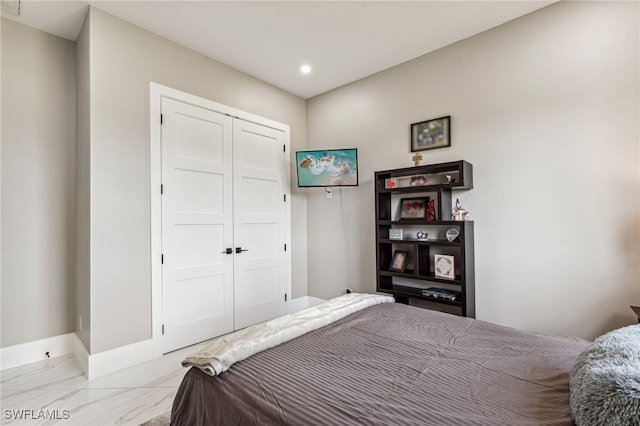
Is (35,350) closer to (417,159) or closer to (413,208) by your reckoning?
(413,208)

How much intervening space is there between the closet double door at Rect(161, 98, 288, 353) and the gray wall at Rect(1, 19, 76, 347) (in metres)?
0.95

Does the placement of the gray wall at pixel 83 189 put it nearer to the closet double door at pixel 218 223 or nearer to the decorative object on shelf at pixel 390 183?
the closet double door at pixel 218 223

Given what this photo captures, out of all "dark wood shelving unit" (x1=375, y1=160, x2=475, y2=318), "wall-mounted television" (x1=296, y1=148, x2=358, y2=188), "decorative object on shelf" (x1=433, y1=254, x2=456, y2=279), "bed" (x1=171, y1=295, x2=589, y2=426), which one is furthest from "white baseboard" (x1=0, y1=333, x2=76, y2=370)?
"decorative object on shelf" (x1=433, y1=254, x2=456, y2=279)

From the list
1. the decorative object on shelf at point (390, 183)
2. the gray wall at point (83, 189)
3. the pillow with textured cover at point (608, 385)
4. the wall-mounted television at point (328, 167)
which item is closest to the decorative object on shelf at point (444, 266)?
the decorative object on shelf at point (390, 183)

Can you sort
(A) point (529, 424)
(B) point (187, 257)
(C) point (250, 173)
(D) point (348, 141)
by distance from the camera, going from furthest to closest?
(D) point (348, 141) → (C) point (250, 173) → (B) point (187, 257) → (A) point (529, 424)

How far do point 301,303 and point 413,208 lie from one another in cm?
205

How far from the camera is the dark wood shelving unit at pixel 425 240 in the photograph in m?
2.58

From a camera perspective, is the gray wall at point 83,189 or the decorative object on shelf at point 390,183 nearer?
the gray wall at point 83,189

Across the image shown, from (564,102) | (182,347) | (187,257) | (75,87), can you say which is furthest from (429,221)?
(75,87)

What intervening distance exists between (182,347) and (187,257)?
2.86 feet

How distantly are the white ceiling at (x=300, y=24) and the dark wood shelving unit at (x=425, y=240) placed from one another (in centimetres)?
123

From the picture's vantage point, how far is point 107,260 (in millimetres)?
2420

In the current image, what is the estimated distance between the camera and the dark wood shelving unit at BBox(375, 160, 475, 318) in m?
2.58

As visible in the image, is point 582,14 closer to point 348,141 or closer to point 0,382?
point 348,141
